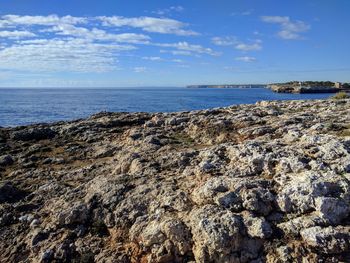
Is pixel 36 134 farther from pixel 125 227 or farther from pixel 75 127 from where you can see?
pixel 125 227

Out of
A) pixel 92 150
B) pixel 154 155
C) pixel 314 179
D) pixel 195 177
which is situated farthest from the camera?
pixel 92 150

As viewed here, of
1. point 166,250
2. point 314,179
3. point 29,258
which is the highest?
point 314,179

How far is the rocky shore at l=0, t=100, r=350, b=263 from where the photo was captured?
36.4 feet

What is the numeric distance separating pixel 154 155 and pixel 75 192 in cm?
431

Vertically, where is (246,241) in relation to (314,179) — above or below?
below

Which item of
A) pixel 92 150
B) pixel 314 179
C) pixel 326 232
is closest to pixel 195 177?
pixel 314 179

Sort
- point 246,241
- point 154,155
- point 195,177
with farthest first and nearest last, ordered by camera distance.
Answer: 1. point 154,155
2. point 195,177
3. point 246,241

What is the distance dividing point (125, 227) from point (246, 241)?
4.18 metres

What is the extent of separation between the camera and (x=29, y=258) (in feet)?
41.4

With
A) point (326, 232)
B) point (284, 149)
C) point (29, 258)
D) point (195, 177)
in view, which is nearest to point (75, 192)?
point (29, 258)

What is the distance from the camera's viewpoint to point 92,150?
73.5ft

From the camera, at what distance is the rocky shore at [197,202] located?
1109 cm

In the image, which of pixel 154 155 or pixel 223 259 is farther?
pixel 154 155

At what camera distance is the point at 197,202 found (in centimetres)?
1284
